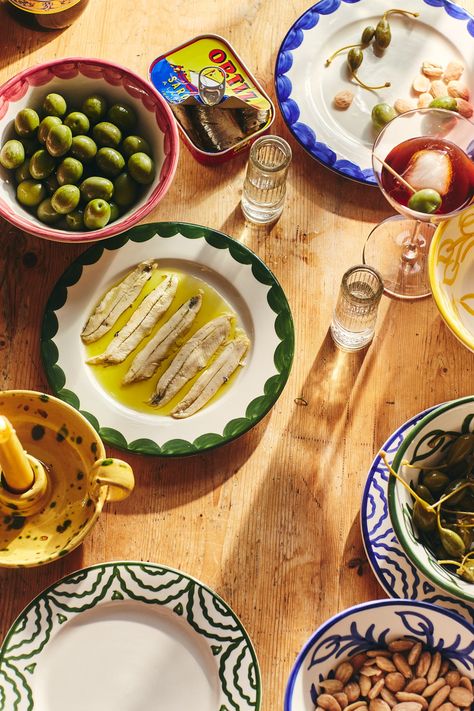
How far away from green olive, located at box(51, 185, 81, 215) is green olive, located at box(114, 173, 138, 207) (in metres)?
0.06

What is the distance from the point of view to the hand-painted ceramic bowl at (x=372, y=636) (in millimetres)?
968

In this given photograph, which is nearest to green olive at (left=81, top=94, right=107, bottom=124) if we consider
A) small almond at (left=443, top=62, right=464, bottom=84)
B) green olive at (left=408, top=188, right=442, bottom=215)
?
green olive at (left=408, top=188, right=442, bottom=215)

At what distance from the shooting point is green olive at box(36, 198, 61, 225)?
3.67 ft

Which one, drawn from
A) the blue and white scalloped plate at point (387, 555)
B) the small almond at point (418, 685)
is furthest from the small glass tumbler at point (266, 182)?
the small almond at point (418, 685)

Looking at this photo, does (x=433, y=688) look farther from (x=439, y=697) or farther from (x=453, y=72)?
(x=453, y=72)

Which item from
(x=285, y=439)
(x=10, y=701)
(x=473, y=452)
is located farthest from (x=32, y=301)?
(x=473, y=452)

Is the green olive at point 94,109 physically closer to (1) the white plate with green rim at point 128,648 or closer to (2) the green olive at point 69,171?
(2) the green olive at point 69,171

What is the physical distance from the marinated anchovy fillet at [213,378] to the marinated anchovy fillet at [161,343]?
0.22ft

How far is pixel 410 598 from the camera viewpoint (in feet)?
3.45

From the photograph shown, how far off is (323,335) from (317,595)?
1.26 ft

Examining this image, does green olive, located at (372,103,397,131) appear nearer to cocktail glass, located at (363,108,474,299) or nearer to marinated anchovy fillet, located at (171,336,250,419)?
cocktail glass, located at (363,108,474,299)

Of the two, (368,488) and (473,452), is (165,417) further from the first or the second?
(473,452)

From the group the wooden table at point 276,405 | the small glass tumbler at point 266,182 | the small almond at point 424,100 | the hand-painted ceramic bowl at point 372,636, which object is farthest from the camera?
the small almond at point 424,100

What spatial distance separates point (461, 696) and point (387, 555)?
0.64 feet
